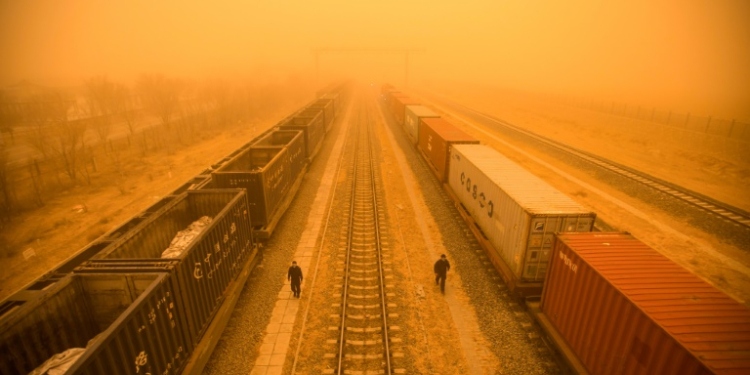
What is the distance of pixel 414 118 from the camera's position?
1410 inches

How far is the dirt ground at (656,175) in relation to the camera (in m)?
17.1

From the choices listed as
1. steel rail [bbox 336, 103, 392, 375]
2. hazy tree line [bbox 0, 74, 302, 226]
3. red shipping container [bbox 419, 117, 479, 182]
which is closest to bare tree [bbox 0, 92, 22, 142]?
hazy tree line [bbox 0, 74, 302, 226]

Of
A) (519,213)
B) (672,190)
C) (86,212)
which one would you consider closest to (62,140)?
(86,212)

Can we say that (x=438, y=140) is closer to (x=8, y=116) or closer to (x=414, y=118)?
(x=414, y=118)

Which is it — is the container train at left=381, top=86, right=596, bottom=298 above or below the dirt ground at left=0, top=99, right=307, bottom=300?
above

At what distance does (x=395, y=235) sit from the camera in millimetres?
18562

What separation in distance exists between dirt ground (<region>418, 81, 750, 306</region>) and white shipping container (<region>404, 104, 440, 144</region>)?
947 centimetres

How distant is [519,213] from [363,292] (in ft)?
22.5

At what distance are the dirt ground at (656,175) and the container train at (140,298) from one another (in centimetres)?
2073

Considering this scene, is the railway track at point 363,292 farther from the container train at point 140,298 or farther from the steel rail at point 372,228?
the container train at point 140,298

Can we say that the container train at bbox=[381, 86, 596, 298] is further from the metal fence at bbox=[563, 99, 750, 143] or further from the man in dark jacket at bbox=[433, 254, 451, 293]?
the metal fence at bbox=[563, 99, 750, 143]

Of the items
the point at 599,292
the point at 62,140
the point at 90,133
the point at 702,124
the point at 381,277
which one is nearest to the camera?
the point at 599,292

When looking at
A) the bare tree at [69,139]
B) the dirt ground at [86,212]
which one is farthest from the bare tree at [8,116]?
the dirt ground at [86,212]

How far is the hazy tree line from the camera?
27266mm
